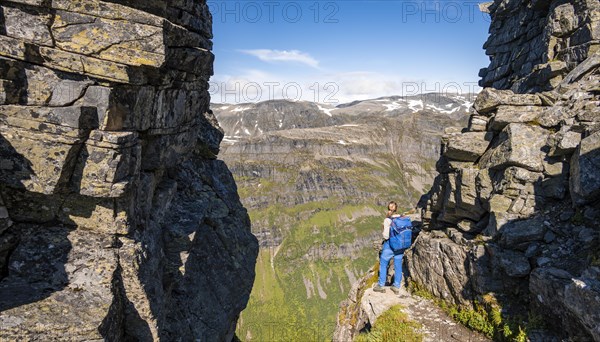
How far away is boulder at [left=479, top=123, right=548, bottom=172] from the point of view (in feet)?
59.5

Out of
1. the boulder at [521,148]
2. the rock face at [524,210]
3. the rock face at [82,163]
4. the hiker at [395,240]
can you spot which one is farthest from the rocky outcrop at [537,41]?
the rock face at [82,163]

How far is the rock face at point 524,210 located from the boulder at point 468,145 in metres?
0.06

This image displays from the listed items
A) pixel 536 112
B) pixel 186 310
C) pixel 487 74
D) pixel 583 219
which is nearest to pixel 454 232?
pixel 583 219

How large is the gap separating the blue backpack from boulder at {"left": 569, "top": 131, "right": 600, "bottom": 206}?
781 centimetres

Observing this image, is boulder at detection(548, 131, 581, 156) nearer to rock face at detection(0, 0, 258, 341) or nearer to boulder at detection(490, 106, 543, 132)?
boulder at detection(490, 106, 543, 132)

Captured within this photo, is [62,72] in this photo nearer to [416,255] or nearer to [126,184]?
[126,184]

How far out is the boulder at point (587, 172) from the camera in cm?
1464

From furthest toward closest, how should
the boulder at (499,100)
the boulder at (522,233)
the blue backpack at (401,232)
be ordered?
the boulder at (499,100) < the blue backpack at (401,232) < the boulder at (522,233)

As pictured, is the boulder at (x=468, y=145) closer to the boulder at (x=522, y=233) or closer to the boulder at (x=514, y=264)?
the boulder at (x=522, y=233)

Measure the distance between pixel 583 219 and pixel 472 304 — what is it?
6.23m

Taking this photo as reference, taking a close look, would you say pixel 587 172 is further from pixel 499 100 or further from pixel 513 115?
pixel 499 100

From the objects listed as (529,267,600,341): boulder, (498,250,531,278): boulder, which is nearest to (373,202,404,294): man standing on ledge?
Answer: (498,250,531,278): boulder

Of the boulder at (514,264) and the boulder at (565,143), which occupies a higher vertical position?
the boulder at (565,143)

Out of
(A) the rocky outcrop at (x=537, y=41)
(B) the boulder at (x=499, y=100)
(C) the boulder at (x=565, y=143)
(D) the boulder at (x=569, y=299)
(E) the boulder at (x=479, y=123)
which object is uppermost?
(A) the rocky outcrop at (x=537, y=41)
